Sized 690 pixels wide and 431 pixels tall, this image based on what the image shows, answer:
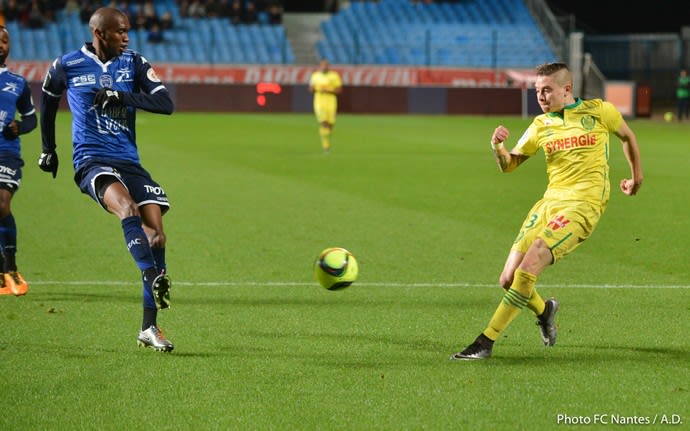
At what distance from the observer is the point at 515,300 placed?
691cm

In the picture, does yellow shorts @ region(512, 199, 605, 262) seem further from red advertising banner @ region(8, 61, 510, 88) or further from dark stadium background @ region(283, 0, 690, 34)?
dark stadium background @ region(283, 0, 690, 34)

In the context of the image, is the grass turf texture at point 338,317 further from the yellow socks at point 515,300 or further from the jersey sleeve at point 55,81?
the jersey sleeve at point 55,81

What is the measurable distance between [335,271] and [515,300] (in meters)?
1.58

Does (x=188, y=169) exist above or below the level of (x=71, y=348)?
below

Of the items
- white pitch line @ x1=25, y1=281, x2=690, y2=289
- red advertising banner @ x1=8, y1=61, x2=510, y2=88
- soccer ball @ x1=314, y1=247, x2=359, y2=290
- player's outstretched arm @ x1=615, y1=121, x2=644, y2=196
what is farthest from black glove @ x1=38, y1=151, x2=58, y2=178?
red advertising banner @ x1=8, y1=61, x2=510, y2=88

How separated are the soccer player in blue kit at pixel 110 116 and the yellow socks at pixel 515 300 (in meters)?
2.07

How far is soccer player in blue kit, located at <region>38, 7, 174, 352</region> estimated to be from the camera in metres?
7.54

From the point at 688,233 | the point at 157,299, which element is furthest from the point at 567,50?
the point at 157,299

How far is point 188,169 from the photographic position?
22.3m

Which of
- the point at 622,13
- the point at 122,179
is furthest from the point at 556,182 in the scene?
the point at 622,13

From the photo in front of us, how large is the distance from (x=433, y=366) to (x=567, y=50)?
43077 millimetres

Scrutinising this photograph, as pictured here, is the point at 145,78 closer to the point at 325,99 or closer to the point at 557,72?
the point at 557,72

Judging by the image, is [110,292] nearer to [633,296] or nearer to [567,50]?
[633,296]

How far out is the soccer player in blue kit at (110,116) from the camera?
7.54 metres
